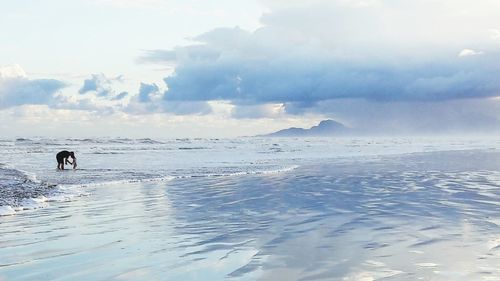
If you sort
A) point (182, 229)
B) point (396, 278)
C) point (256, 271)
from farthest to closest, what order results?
point (182, 229)
point (256, 271)
point (396, 278)

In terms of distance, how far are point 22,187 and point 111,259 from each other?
465 inches

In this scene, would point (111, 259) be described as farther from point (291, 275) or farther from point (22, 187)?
point (22, 187)

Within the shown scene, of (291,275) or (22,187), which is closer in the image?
(291,275)

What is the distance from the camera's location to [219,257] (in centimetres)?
784

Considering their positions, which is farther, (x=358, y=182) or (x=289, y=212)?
(x=358, y=182)

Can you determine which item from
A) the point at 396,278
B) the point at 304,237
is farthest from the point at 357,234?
the point at 396,278

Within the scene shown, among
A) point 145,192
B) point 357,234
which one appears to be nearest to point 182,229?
point 357,234

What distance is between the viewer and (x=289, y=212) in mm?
12680

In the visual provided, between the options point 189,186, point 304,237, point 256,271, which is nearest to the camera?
point 256,271

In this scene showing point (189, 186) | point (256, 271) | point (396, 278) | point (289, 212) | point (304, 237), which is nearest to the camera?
point (396, 278)

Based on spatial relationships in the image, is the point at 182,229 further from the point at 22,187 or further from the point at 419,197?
the point at 22,187

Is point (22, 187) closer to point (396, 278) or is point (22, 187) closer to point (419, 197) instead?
point (419, 197)

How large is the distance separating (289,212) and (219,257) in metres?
5.06

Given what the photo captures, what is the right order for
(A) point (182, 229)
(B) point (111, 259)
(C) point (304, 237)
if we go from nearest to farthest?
(B) point (111, 259), (C) point (304, 237), (A) point (182, 229)
